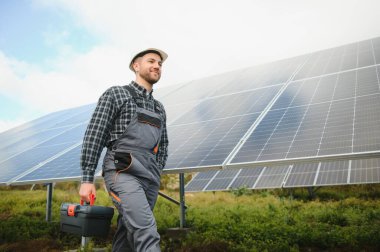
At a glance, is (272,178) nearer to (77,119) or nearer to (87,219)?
(77,119)

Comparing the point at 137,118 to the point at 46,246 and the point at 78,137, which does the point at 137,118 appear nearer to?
the point at 46,246

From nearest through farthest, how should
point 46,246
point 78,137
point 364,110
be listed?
point 364,110
point 46,246
point 78,137

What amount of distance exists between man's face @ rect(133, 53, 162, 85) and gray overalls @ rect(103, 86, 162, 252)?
0.71 feet

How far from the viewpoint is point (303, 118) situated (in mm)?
5391

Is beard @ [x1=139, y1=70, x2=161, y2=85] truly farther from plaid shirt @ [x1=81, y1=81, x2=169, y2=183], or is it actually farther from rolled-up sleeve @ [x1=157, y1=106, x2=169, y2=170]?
rolled-up sleeve @ [x1=157, y1=106, x2=169, y2=170]

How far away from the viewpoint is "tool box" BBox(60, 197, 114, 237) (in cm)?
314

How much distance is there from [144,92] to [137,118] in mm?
368

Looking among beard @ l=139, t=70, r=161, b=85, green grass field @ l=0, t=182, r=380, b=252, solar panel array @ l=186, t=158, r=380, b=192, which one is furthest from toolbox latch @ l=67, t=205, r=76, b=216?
solar panel array @ l=186, t=158, r=380, b=192

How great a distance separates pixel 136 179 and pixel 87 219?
62 centimetres

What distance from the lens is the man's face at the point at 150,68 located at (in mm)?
3482

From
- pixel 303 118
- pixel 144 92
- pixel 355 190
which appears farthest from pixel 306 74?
pixel 355 190

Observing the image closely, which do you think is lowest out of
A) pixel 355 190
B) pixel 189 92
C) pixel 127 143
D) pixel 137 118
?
pixel 355 190

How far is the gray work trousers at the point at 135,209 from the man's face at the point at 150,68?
3.38 ft

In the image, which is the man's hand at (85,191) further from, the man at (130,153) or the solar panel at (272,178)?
the solar panel at (272,178)
